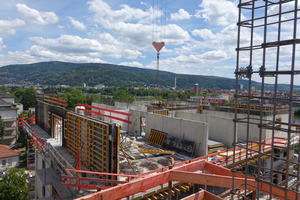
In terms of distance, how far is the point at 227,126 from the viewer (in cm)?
1788

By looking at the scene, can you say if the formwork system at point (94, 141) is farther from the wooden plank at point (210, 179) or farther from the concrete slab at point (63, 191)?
the wooden plank at point (210, 179)

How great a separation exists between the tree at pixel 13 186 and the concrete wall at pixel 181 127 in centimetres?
1245

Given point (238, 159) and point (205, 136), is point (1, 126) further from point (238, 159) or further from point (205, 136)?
point (238, 159)

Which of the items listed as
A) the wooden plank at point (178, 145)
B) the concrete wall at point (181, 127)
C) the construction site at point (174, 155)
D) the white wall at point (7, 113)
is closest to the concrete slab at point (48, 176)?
the construction site at point (174, 155)

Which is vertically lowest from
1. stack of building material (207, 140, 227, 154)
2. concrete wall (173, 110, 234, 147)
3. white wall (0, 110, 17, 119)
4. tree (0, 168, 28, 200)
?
tree (0, 168, 28, 200)

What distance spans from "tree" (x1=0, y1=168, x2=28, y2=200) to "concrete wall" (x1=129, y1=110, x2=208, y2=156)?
40.9 ft

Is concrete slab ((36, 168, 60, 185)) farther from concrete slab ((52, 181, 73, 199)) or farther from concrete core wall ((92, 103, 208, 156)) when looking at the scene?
concrete core wall ((92, 103, 208, 156))

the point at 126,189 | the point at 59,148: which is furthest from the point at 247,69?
the point at 59,148

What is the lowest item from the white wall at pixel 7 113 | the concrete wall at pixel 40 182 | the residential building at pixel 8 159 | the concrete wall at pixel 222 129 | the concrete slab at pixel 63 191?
the residential building at pixel 8 159

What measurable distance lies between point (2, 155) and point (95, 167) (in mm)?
27770

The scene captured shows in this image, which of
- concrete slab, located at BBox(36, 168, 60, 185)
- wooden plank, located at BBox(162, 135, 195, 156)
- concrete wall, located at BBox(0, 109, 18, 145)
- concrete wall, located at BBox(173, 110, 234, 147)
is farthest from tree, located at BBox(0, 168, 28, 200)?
concrete wall, located at BBox(0, 109, 18, 145)

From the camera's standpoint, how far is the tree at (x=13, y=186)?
18.9 metres

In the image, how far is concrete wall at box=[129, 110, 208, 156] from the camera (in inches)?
568

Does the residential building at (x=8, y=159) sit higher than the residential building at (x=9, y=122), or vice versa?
the residential building at (x=9, y=122)
